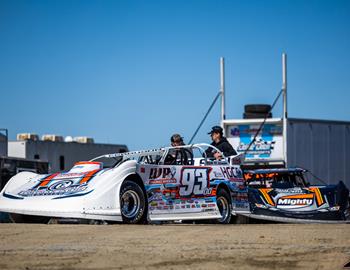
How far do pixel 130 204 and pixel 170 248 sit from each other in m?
4.15

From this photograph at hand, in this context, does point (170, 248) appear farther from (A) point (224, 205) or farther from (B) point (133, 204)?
(A) point (224, 205)

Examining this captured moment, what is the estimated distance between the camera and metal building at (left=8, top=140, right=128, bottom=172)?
105ft

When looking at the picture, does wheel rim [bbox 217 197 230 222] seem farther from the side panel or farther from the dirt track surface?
the dirt track surface

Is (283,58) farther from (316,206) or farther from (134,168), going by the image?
(134,168)

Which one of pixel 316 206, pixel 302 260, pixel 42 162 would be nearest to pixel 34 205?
pixel 302 260

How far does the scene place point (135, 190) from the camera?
39.9 ft

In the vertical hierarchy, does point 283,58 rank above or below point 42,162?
above

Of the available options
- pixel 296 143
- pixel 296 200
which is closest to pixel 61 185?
pixel 296 200

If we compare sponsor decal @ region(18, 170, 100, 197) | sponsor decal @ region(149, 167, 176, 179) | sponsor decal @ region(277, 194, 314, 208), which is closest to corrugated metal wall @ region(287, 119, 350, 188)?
sponsor decal @ region(277, 194, 314, 208)

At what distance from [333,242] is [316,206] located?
823 centimetres

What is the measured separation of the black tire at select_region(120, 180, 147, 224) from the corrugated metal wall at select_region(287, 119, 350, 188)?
43.8ft

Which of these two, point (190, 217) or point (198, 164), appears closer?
point (190, 217)

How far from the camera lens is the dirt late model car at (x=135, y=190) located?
460 inches

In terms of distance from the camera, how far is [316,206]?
17.0 m
